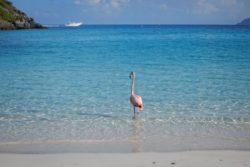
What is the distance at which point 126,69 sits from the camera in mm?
28406

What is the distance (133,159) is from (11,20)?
112 m

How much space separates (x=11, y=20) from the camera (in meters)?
116

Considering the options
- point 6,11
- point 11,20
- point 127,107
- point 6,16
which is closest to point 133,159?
point 127,107

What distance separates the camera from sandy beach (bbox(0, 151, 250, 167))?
8938 mm

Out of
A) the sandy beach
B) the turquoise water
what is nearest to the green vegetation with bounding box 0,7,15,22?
the turquoise water

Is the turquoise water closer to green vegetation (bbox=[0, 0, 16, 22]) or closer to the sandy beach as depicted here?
the sandy beach

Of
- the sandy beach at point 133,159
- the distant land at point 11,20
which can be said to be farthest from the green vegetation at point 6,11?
the sandy beach at point 133,159

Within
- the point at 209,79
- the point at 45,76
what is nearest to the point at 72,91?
the point at 45,76

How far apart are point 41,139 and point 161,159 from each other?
12.1ft

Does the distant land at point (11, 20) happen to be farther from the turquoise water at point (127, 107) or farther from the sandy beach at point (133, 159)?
the sandy beach at point (133, 159)

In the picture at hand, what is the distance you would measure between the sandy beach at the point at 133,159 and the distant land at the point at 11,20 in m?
103

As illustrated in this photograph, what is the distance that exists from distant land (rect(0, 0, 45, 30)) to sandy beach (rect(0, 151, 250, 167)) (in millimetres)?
103323

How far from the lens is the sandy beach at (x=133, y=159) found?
352 inches

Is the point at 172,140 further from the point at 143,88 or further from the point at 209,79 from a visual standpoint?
the point at 209,79
